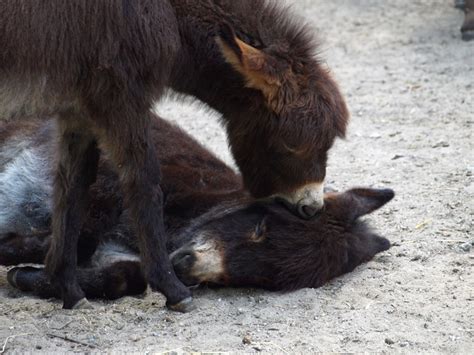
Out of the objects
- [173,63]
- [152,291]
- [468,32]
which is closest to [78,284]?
[152,291]

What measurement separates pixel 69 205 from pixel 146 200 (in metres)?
0.54

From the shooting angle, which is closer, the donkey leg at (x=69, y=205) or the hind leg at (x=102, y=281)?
the donkey leg at (x=69, y=205)

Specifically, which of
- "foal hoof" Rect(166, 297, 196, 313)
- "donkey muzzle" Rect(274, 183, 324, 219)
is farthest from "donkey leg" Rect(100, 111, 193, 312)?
"donkey muzzle" Rect(274, 183, 324, 219)

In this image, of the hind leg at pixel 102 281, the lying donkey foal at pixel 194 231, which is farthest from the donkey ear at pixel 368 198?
the hind leg at pixel 102 281

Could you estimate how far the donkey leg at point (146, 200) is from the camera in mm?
4477

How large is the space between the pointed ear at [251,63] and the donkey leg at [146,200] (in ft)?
1.69

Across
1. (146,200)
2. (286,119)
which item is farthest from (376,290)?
(146,200)

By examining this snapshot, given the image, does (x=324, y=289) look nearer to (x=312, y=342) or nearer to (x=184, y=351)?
(x=312, y=342)

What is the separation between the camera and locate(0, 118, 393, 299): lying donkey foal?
4.90 meters

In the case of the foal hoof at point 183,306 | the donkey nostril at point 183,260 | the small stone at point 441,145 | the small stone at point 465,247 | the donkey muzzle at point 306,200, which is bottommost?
the foal hoof at point 183,306

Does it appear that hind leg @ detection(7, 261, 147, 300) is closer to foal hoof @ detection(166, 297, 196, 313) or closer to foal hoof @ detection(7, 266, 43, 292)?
foal hoof @ detection(7, 266, 43, 292)

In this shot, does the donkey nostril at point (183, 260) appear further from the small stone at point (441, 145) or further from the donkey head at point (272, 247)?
the small stone at point (441, 145)

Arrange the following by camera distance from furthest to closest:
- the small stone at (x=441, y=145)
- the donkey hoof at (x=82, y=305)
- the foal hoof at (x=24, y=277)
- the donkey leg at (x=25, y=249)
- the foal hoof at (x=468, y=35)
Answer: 1. the foal hoof at (x=468, y=35)
2. the small stone at (x=441, y=145)
3. the donkey leg at (x=25, y=249)
4. the foal hoof at (x=24, y=277)
5. the donkey hoof at (x=82, y=305)

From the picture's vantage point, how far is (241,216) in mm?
5082
